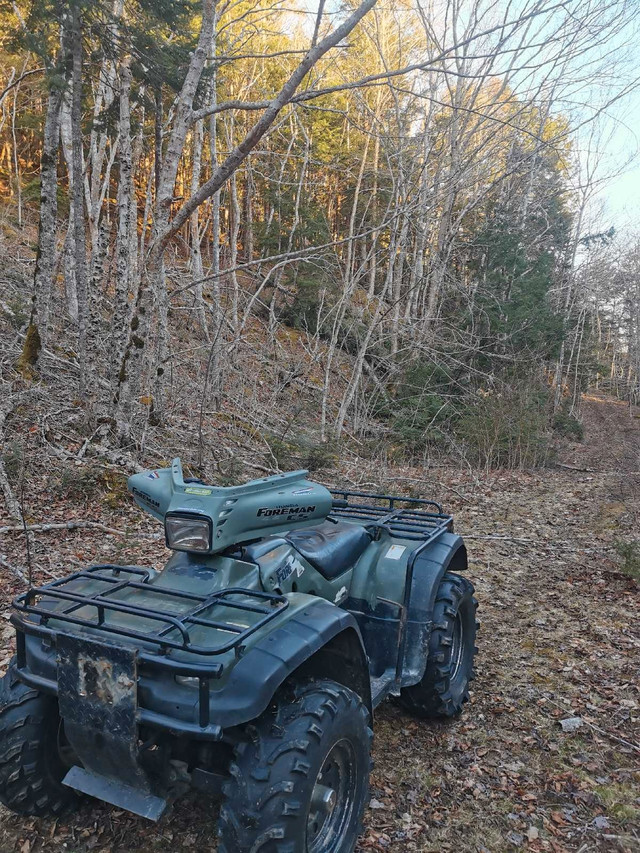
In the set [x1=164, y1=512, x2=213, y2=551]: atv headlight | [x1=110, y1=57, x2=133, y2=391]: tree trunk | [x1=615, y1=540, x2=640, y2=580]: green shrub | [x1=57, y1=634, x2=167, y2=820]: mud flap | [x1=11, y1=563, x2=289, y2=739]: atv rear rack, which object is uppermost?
[x1=110, y1=57, x2=133, y2=391]: tree trunk

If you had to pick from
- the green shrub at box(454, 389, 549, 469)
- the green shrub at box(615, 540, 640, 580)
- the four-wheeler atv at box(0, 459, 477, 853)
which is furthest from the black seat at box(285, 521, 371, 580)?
the green shrub at box(454, 389, 549, 469)

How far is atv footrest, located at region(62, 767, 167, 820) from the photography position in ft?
6.54

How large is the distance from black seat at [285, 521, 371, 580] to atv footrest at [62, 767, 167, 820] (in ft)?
4.02

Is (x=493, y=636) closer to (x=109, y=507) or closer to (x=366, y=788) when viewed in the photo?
(x=366, y=788)

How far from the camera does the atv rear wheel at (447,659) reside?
3332mm

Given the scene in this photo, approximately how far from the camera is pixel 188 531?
2539 mm

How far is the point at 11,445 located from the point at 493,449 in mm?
9201

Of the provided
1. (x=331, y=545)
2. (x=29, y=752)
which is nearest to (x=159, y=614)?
(x=29, y=752)

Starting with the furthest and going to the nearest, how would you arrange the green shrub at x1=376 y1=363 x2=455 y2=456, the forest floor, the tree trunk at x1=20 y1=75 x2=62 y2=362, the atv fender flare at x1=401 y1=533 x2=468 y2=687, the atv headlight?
the green shrub at x1=376 y1=363 x2=455 y2=456, the tree trunk at x1=20 y1=75 x2=62 y2=362, the atv fender flare at x1=401 y1=533 x2=468 y2=687, the forest floor, the atv headlight

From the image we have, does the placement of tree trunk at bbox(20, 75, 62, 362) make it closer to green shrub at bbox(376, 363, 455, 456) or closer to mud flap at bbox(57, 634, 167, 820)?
green shrub at bbox(376, 363, 455, 456)

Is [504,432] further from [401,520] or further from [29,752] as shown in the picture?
[29,752]

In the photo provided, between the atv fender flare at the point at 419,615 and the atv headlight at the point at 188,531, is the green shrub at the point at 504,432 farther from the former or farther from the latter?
the atv headlight at the point at 188,531

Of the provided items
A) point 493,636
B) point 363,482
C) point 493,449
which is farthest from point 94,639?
point 493,449

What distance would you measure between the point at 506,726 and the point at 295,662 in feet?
7.25
